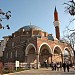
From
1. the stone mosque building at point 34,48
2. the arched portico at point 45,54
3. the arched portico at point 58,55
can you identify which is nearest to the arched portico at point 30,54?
the stone mosque building at point 34,48

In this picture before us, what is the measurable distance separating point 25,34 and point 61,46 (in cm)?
1187

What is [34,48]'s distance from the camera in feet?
154

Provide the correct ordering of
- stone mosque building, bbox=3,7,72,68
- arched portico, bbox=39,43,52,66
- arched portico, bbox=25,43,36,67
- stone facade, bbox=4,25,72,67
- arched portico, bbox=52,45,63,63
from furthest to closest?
arched portico, bbox=52,45,63,63
arched portico, bbox=39,43,52,66
arched portico, bbox=25,43,36,67
stone facade, bbox=4,25,72,67
stone mosque building, bbox=3,7,72,68

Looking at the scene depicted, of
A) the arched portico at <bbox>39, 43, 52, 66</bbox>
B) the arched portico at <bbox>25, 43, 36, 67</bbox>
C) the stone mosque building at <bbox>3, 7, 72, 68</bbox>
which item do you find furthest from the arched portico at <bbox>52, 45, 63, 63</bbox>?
the arched portico at <bbox>25, 43, 36, 67</bbox>

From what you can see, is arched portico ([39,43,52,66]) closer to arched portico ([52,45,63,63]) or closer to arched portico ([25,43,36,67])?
arched portico ([52,45,63,63])

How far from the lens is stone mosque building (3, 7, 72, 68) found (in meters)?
46.4

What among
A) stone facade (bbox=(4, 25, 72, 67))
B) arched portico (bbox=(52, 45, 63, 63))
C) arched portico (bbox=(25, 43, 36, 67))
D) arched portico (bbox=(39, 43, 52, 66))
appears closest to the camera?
stone facade (bbox=(4, 25, 72, 67))

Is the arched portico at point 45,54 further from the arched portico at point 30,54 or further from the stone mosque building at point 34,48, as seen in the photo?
the arched portico at point 30,54

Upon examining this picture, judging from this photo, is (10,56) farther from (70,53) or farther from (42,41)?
(70,53)

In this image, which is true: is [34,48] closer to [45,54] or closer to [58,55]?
[45,54]

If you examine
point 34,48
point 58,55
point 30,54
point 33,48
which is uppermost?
point 33,48

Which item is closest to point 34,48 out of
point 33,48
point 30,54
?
point 33,48

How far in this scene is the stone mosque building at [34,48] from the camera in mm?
46431

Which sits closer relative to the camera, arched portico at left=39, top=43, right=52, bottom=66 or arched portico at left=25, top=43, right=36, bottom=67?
arched portico at left=25, top=43, right=36, bottom=67
